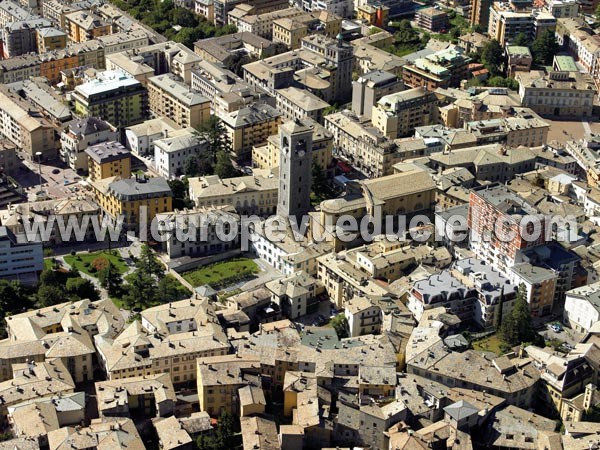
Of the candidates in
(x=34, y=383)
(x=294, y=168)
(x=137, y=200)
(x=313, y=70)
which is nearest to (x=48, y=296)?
(x=34, y=383)

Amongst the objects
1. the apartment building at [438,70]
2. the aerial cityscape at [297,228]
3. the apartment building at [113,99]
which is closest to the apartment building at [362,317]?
the aerial cityscape at [297,228]

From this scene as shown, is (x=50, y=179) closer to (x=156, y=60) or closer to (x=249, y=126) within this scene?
(x=249, y=126)

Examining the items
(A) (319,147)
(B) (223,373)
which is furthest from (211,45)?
(B) (223,373)

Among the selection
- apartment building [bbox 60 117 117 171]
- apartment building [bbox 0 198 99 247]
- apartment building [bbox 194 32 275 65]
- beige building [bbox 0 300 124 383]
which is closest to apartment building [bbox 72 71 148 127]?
apartment building [bbox 60 117 117 171]

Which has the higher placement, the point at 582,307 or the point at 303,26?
the point at 303,26

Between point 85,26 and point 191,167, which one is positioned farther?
point 85,26

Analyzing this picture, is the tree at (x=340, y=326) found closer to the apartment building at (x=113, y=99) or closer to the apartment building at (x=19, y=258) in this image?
the apartment building at (x=19, y=258)
